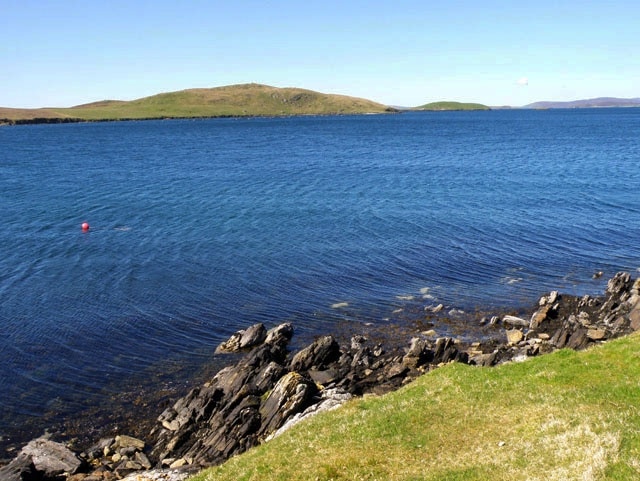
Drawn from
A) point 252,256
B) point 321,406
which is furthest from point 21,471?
point 252,256

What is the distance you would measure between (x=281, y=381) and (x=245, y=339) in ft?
39.2

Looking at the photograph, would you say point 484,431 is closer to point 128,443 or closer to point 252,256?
point 128,443

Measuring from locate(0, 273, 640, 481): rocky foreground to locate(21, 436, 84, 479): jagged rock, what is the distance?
0.05 metres

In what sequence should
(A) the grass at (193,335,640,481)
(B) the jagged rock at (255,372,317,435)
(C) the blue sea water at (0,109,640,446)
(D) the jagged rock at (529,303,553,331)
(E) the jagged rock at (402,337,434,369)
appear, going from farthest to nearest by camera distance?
(D) the jagged rock at (529,303,553,331), (C) the blue sea water at (0,109,640,446), (E) the jagged rock at (402,337,434,369), (B) the jagged rock at (255,372,317,435), (A) the grass at (193,335,640,481)

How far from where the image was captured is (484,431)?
2350 centimetres

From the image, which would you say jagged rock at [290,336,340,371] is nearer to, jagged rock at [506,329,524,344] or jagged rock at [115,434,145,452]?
jagged rock at [115,434,145,452]

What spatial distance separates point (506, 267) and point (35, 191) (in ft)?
287

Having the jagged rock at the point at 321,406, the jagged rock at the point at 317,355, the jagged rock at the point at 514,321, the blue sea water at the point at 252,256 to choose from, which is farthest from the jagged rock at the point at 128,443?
the jagged rock at the point at 514,321

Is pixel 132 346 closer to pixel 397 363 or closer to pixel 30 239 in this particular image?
pixel 397 363

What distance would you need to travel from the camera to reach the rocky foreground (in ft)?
97.7

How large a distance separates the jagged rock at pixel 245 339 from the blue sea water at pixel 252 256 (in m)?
1.32

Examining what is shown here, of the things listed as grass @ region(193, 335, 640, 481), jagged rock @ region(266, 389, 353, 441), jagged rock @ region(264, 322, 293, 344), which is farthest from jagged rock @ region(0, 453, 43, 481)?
jagged rock @ region(264, 322, 293, 344)

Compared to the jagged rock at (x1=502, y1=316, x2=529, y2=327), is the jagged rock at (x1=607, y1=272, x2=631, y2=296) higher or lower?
the jagged rock at (x1=607, y1=272, x2=631, y2=296)

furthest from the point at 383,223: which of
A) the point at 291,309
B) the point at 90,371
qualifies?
the point at 90,371
